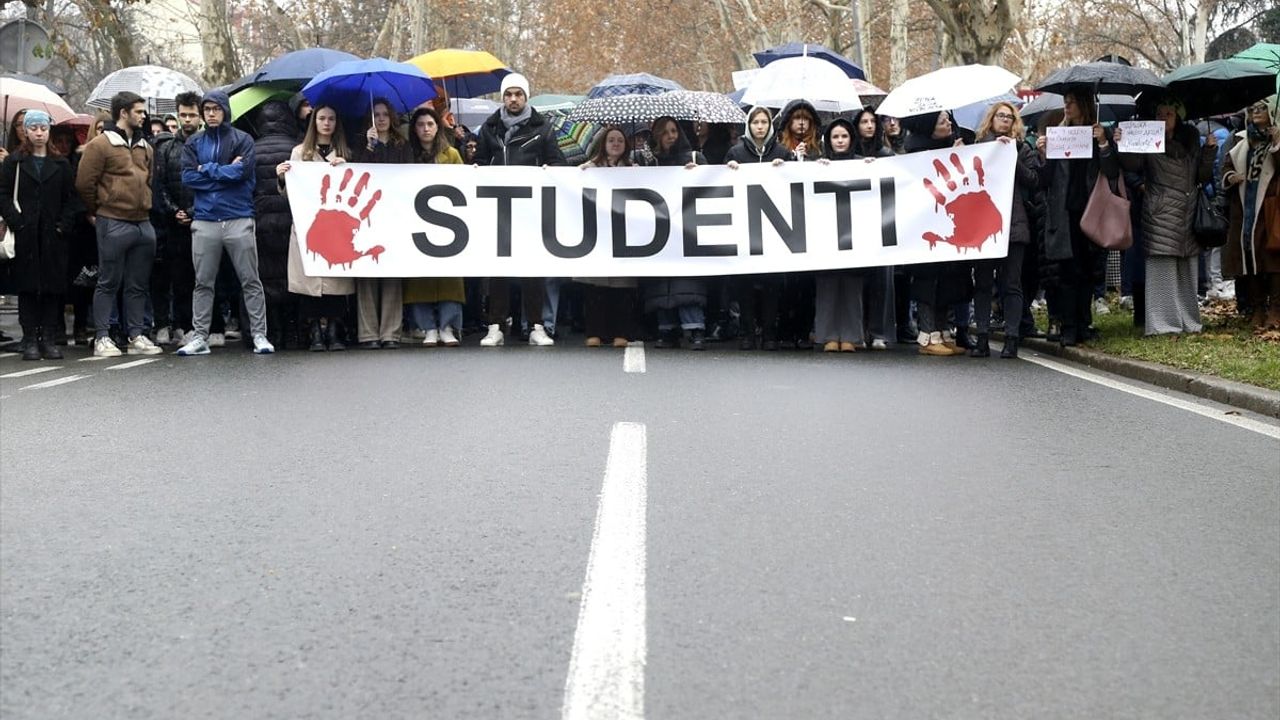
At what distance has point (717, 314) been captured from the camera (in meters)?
15.2

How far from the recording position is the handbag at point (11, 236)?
12.8m

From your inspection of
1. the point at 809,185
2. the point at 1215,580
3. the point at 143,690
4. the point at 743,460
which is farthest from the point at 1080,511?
the point at 809,185

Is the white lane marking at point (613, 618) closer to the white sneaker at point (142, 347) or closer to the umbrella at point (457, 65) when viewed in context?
the white sneaker at point (142, 347)

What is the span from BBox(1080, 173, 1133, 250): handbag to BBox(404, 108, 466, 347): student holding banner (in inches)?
219

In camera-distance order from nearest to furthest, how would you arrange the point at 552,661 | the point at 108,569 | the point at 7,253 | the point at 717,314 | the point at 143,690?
the point at 143,690 < the point at 552,661 < the point at 108,569 < the point at 7,253 < the point at 717,314

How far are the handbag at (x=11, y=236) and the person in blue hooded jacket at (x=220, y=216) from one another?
1.32 metres

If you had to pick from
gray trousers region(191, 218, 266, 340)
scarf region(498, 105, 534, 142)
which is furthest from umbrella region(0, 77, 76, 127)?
scarf region(498, 105, 534, 142)

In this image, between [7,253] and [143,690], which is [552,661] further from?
[7,253]

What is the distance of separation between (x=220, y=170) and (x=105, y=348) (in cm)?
177

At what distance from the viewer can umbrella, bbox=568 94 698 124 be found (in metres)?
13.8

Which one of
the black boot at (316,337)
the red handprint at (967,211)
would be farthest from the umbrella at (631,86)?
the black boot at (316,337)

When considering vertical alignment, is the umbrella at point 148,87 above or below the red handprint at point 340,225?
above

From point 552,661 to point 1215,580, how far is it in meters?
2.24

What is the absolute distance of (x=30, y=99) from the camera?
15836mm
